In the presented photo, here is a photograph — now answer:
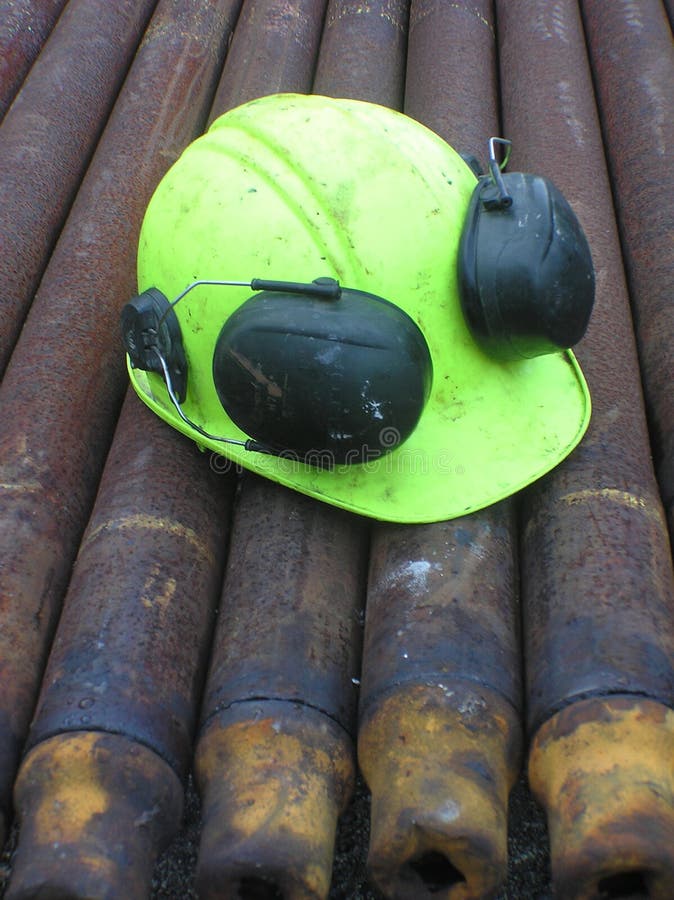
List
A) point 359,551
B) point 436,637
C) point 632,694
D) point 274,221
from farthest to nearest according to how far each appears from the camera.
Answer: point 359,551, point 274,221, point 436,637, point 632,694

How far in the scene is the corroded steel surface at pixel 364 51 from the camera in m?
3.19

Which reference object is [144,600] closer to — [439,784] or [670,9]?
[439,784]

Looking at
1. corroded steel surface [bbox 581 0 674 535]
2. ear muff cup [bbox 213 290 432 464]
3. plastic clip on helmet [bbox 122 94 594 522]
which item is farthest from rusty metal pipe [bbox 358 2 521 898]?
corroded steel surface [bbox 581 0 674 535]

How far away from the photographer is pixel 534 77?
3.22 meters

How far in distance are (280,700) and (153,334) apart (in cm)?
88

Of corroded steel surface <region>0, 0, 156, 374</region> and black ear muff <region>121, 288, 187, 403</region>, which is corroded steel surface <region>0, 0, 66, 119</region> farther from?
black ear muff <region>121, 288, 187, 403</region>

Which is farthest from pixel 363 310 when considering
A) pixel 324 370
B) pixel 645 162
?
pixel 645 162

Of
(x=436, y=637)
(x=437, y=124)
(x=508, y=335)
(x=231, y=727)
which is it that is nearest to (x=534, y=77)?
(x=437, y=124)

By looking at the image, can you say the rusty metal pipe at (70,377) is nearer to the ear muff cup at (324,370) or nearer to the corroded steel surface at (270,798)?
the corroded steel surface at (270,798)

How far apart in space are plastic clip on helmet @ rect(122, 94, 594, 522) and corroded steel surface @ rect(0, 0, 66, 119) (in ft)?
6.14

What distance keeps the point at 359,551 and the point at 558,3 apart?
113 inches

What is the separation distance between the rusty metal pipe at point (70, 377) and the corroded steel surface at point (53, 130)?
0.33 feet

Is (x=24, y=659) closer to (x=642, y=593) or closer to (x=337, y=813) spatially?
(x=337, y=813)

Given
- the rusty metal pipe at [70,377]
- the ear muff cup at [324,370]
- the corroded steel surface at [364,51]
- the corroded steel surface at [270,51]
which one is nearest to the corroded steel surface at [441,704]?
the ear muff cup at [324,370]
